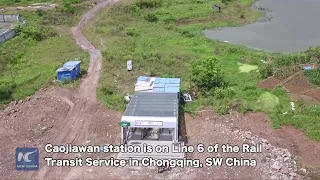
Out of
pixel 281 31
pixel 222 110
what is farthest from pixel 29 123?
pixel 281 31

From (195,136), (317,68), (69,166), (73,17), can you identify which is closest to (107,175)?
(69,166)

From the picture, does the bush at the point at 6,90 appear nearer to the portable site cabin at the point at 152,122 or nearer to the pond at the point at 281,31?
the portable site cabin at the point at 152,122

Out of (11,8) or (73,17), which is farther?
(11,8)

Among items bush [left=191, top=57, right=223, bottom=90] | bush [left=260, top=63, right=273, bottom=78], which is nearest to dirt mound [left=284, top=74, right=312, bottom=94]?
bush [left=260, top=63, right=273, bottom=78]

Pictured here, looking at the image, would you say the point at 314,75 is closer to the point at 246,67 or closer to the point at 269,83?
the point at 269,83

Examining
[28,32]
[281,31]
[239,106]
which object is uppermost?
[28,32]

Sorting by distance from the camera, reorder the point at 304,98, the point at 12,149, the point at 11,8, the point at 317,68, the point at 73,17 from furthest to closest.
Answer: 1. the point at 11,8
2. the point at 73,17
3. the point at 317,68
4. the point at 304,98
5. the point at 12,149

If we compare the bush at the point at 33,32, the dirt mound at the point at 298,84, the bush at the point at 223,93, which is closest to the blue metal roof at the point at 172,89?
the bush at the point at 223,93

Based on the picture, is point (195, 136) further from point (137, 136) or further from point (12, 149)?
point (12, 149)
